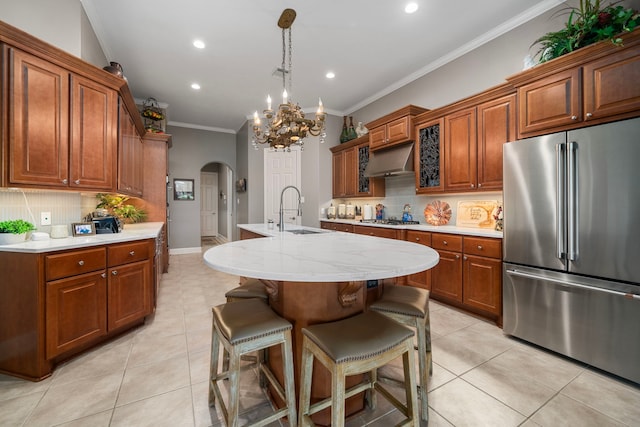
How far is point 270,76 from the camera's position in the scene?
4.18m

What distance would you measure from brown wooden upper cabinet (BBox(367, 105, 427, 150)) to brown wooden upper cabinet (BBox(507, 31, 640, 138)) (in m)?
1.40

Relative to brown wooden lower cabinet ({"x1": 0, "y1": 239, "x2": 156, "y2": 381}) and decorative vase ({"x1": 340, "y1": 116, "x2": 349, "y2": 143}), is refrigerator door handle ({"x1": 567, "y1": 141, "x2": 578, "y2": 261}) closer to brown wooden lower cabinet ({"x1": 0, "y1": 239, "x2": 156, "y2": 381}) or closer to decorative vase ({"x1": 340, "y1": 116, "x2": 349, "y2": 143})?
brown wooden lower cabinet ({"x1": 0, "y1": 239, "x2": 156, "y2": 381})

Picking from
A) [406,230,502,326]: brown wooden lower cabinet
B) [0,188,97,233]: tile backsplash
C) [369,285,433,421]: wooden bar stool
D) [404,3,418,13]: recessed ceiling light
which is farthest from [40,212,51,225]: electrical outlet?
[404,3,418,13]: recessed ceiling light

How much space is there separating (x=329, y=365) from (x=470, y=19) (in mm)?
3646

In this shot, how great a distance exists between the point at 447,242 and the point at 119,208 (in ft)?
14.0

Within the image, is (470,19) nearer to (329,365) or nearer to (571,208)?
(571,208)

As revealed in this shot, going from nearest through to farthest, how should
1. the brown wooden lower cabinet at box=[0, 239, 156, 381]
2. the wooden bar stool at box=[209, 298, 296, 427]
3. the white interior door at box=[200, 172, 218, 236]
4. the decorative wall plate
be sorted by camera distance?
the wooden bar stool at box=[209, 298, 296, 427], the brown wooden lower cabinet at box=[0, 239, 156, 381], the decorative wall plate, the white interior door at box=[200, 172, 218, 236]

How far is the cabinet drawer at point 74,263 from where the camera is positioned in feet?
6.12

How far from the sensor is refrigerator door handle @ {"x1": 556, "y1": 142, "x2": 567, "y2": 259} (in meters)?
2.06

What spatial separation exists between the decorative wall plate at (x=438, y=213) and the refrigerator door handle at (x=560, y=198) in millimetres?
1583

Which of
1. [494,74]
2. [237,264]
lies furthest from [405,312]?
[494,74]

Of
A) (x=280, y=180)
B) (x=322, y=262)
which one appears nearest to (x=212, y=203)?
(x=280, y=180)

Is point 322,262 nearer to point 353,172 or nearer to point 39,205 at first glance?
point 39,205

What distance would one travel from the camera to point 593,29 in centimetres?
207
